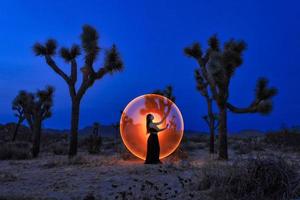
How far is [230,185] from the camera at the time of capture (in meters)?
6.34

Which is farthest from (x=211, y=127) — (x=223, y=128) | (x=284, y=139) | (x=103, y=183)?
(x=103, y=183)

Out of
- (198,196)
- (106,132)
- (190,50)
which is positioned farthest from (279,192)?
(106,132)

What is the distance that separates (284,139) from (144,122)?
52.8ft

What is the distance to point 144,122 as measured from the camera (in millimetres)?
13086

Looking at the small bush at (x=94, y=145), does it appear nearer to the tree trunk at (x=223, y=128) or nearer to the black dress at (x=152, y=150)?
the tree trunk at (x=223, y=128)

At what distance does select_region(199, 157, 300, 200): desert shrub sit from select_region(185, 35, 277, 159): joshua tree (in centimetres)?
861

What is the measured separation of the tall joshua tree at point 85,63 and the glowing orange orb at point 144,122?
288 centimetres

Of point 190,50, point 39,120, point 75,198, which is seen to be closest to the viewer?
point 75,198

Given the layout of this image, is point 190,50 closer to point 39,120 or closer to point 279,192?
point 39,120

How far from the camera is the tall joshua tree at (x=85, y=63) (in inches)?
618

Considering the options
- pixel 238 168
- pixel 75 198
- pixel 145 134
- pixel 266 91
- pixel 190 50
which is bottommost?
pixel 75 198

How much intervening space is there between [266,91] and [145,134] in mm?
5114

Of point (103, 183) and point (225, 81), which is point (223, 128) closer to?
point (225, 81)

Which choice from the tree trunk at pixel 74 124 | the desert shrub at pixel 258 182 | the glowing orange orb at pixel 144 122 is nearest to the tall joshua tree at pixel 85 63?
the tree trunk at pixel 74 124
